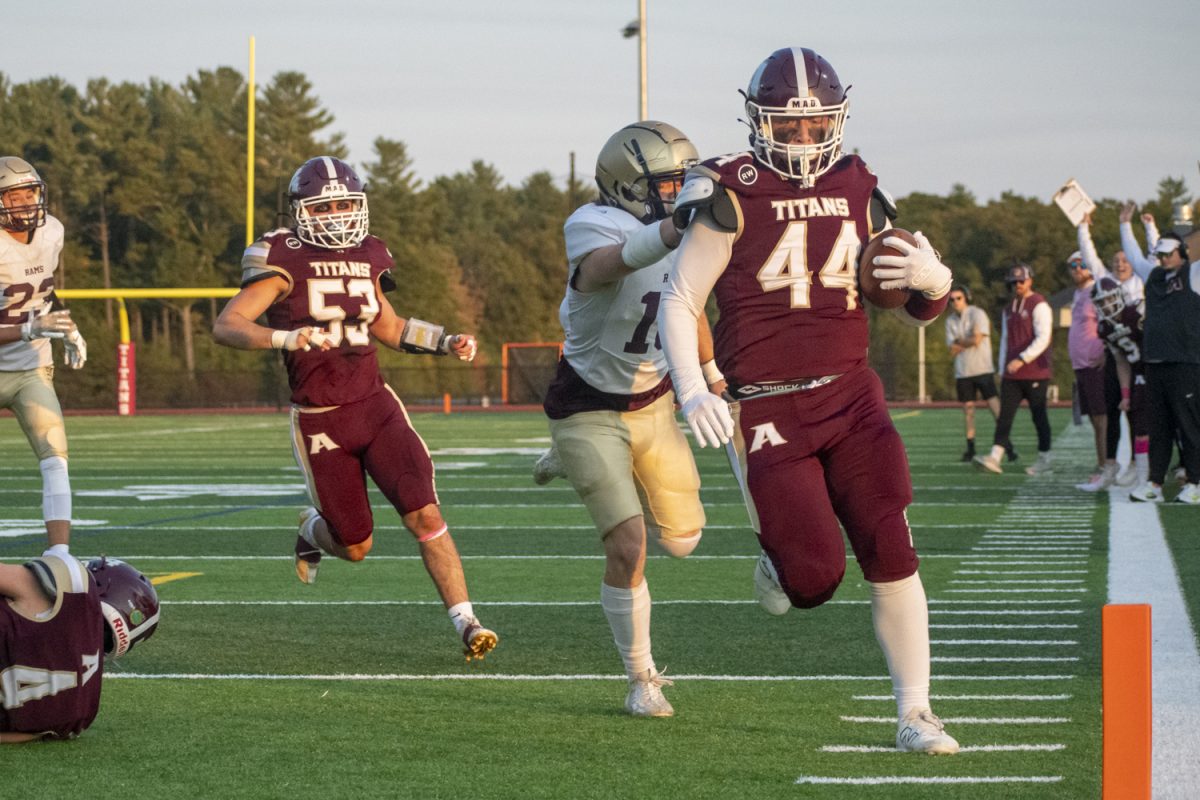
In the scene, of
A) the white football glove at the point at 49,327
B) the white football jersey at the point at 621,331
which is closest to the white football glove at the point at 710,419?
the white football jersey at the point at 621,331

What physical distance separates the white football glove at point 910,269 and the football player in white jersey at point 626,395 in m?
0.84

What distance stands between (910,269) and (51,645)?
239 cm

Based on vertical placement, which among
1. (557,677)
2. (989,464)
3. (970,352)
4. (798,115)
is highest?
(798,115)

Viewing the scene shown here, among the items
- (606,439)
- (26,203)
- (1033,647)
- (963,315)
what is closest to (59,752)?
(606,439)

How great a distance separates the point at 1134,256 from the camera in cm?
1166

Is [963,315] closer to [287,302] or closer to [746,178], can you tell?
[287,302]

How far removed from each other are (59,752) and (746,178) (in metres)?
2.35

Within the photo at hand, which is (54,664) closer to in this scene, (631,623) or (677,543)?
(631,623)

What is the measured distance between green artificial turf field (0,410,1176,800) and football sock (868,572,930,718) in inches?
6.6

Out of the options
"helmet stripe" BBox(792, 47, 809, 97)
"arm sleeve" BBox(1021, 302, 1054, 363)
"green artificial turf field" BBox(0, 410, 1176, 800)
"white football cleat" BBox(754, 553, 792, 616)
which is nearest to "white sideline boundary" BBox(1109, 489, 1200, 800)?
"green artificial turf field" BBox(0, 410, 1176, 800)

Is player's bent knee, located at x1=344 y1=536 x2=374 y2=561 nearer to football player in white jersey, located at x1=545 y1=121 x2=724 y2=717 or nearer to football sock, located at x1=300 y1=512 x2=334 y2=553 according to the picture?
football sock, located at x1=300 y1=512 x2=334 y2=553

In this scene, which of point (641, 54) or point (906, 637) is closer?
point (906, 637)

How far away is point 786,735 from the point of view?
4590 millimetres

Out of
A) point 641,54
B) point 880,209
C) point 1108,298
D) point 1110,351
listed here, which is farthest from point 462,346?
point 641,54
